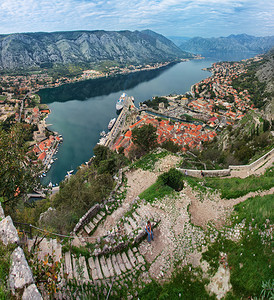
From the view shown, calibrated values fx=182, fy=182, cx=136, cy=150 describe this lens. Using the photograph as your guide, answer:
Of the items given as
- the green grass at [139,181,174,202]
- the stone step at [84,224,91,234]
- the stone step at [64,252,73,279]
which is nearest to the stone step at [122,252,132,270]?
the stone step at [64,252,73,279]

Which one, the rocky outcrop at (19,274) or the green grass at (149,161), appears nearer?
the rocky outcrop at (19,274)

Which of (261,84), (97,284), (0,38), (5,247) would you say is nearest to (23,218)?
(97,284)

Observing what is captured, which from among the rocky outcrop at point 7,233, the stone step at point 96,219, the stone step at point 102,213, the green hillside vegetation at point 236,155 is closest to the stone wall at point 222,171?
the green hillside vegetation at point 236,155

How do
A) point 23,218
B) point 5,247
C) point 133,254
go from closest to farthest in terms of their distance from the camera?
1. point 5,247
2. point 133,254
3. point 23,218

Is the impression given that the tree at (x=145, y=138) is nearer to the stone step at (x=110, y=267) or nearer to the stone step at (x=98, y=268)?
the stone step at (x=110, y=267)

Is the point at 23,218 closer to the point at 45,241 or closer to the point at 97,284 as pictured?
the point at 45,241

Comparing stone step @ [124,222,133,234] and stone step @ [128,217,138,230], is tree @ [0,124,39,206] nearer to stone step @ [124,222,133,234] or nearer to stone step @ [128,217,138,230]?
stone step @ [124,222,133,234]
